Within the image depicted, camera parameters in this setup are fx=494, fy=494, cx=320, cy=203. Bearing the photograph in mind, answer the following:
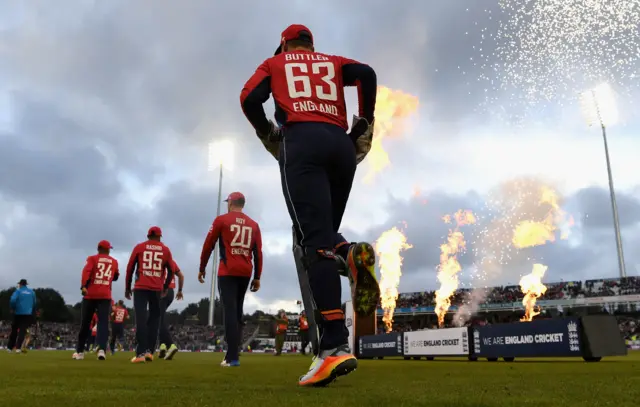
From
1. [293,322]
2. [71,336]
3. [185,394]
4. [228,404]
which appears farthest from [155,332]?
[71,336]

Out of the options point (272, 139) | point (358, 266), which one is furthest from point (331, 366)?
point (272, 139)

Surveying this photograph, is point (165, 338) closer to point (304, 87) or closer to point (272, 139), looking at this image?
point (272, 139)

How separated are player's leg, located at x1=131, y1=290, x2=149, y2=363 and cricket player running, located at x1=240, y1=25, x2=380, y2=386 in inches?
229

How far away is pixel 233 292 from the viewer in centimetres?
684

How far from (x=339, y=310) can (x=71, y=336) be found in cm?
4651

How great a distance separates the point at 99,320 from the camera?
9055 millimetres

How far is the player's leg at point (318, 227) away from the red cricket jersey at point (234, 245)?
145 inches

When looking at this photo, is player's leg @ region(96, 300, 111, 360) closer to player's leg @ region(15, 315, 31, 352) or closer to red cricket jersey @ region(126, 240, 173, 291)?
red cricket jersey @ region(126, 240, 173, 291)

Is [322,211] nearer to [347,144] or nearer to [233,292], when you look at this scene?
[347,144]

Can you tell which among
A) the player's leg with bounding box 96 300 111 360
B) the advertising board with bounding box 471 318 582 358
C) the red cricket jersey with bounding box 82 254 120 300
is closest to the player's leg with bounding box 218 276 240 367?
the player's leg with bounding box 96 300 111 360

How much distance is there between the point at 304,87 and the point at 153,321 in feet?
21.1

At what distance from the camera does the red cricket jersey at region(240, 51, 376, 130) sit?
11.5 feet

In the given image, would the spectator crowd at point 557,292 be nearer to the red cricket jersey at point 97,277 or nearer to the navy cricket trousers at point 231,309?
the red cricket jersey at point 97,277

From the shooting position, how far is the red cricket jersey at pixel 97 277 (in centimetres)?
909
